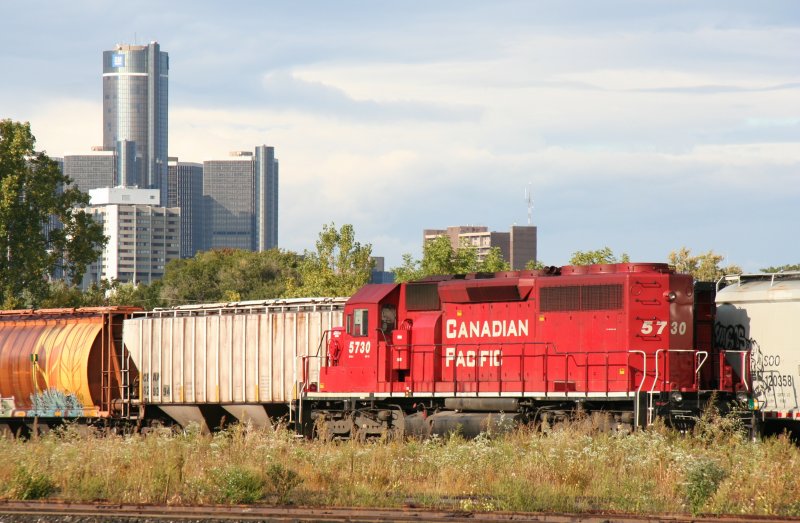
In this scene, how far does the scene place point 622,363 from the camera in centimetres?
2350

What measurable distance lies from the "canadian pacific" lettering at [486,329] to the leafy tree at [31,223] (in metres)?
37.6

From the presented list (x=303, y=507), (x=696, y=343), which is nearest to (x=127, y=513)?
(x=303, y=507)

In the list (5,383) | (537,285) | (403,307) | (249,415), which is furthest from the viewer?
(5,383)

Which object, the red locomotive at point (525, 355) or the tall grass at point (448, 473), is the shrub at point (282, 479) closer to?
the tall grass at point (448, 473)

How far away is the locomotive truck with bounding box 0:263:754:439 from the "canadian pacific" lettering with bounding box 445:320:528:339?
0.09ft

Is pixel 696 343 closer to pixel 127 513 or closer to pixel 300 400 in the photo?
pixel 300 400

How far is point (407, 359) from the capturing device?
26.5 m

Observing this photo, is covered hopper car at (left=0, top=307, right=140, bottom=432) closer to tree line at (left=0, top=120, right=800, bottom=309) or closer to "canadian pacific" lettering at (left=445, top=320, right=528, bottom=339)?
"canadian pacific" lettering at (left=445, top=320, right=528, bottom=339)

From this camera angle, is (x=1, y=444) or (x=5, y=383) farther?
(x=5, y=383)

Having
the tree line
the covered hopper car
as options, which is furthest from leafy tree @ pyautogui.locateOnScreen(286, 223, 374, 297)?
the covered hopper car

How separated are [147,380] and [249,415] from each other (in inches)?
148

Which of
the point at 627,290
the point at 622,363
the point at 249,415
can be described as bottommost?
the point at 249,415

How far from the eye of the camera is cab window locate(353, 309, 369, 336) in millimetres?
26969

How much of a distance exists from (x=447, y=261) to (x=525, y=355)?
95.4 feet
